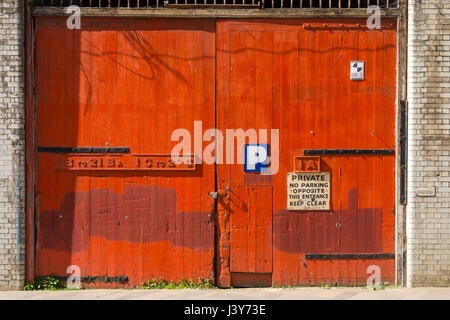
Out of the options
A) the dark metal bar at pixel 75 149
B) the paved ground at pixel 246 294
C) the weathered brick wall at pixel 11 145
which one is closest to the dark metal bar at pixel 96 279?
the paved ground at pixel 246 294

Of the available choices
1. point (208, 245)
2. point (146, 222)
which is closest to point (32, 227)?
point (146, 222)

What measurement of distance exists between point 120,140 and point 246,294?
2.51 m

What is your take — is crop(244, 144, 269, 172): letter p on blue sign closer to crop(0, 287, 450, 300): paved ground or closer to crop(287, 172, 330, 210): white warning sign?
crop(287, 172, 330, 210): white warning sign

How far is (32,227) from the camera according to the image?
6473 millimetres

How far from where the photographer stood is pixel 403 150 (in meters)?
6.57

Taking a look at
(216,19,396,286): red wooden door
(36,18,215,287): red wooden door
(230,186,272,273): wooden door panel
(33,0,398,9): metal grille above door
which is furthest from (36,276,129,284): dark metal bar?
(33,0,398,9): metal grille above door

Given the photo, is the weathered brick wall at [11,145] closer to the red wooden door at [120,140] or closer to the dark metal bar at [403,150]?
the red wooden door at [120,140]

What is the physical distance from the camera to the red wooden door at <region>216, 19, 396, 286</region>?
657 cm

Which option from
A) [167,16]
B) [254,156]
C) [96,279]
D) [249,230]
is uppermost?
[167,16]

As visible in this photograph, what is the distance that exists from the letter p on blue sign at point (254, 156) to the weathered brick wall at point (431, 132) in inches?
74.8

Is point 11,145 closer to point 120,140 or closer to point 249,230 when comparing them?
point 120,140

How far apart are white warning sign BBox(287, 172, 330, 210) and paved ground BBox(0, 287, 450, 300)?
107 centimetres

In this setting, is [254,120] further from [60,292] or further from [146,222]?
[60,292]

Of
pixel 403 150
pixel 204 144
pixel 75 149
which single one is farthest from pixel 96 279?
pixel 403 150
